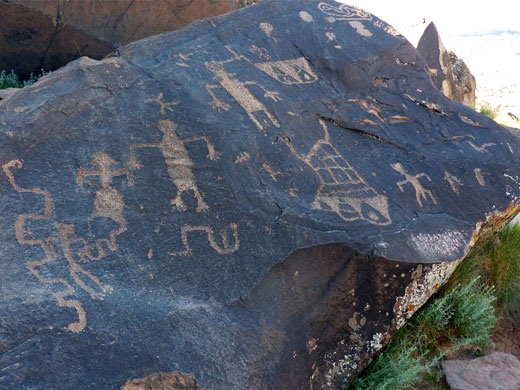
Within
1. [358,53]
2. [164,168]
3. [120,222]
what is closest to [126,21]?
[358,53]

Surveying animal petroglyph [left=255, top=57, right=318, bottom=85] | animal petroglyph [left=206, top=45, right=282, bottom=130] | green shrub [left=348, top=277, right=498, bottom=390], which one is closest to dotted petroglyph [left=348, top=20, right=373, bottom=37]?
animal petroglyph [left=255, top=57, right=318, bottom=85]

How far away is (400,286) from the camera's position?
8.36 ft

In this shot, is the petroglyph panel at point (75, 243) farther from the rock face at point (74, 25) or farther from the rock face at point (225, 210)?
the rock face at point (74, 25)

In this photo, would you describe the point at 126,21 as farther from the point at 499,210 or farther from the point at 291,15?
the point at 499,210

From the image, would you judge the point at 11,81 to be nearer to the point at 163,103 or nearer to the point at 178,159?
the point at 163,103

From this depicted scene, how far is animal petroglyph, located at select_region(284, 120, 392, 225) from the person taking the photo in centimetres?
256

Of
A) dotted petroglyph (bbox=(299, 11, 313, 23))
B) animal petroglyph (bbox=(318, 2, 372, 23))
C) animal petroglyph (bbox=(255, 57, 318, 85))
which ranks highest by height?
animal petroglyph (bbox=(318, 2, 372, 23))

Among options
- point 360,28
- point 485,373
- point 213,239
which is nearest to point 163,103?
point 213,239

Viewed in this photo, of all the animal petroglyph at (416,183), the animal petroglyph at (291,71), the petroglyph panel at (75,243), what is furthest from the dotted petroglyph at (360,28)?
the petroglyph panel at (75,243)

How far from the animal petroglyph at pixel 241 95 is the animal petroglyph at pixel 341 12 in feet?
3.05

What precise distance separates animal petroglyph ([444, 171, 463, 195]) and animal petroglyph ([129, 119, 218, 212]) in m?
1.37

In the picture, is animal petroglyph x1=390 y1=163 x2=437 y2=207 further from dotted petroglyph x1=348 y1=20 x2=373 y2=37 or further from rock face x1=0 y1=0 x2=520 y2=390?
dotted petroglyph x1=348 y1=20 x2=373 y2=37

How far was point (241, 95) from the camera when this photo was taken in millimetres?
2820

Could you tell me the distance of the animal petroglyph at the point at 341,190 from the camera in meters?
2.56
